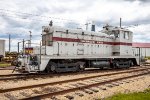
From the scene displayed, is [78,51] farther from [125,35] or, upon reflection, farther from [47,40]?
[125,35]

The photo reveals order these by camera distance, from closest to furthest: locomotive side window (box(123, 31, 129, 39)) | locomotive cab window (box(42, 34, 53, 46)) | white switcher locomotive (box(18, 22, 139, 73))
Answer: white switcher locomotive (box(18, 22, 139, 73)) → locomotive cab window (box(42, 34, 53, 46)) → locomotive side window (box(123, 31, 129, 39))

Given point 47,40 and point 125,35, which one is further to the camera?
point 125,35

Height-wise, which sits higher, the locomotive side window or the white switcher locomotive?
the locomotive side window

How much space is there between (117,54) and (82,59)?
4.72 meters

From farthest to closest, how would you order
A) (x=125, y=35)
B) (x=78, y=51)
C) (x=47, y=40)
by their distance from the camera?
(x=125, y=35)
(x=78, y=51)
(x=47, y=40)

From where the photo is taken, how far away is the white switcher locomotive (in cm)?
1585

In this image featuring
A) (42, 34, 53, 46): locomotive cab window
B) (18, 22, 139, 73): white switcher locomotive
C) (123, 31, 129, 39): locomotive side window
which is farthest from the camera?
(123, 31, 129, 39): locomotive side window

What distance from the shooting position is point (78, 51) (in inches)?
729

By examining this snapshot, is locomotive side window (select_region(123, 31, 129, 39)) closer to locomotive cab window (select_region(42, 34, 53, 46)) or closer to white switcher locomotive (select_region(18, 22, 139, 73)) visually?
white switcher locomotive (select_region(18, 22, 139, 73))

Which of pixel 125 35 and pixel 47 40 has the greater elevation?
pixel 125 35

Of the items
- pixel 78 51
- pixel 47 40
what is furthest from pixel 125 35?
pixel 47 40

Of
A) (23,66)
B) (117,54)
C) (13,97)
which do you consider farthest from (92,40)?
(13,97)

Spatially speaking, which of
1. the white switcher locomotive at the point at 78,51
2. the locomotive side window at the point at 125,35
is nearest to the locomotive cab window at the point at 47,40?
the white switcher locomotive at the point at 78,51

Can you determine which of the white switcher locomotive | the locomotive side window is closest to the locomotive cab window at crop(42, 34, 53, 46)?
the white switcher locomotive
